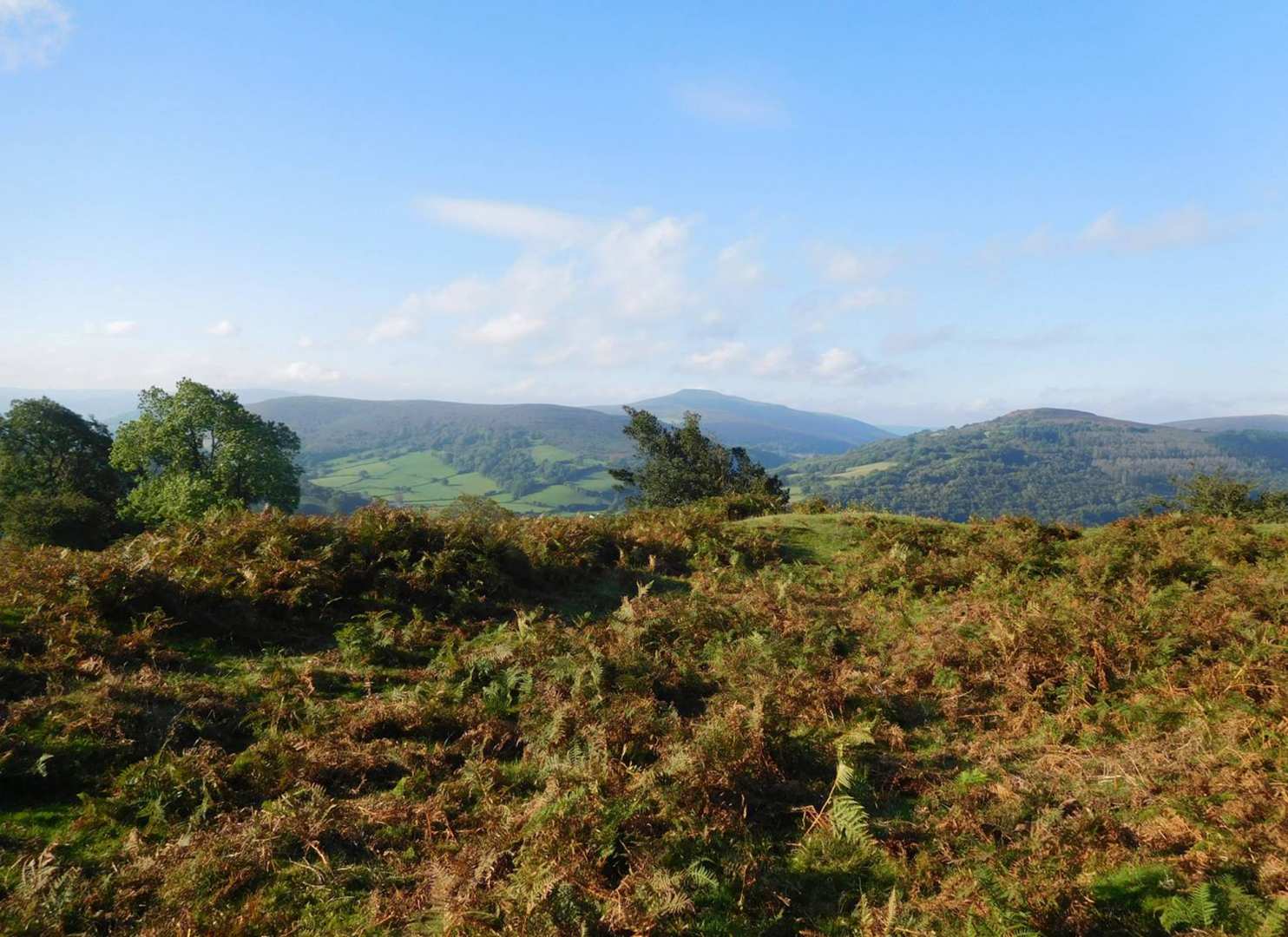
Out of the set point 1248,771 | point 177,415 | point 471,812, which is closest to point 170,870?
point 471,812

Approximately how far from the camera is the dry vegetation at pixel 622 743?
4.86 meters

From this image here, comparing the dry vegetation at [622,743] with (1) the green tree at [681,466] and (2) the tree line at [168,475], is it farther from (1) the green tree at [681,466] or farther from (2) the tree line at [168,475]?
(1) the green tree at [681,466]

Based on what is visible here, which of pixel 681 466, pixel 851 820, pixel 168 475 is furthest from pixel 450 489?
pixel 851 820

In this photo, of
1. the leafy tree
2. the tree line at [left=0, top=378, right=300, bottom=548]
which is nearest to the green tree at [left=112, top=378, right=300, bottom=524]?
the tree line at [left=0, top=378, right=300, bottom=548]

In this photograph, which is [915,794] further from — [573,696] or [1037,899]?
[573,696]

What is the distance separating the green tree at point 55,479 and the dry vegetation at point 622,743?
33102mm

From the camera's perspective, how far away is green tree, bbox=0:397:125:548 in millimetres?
34531

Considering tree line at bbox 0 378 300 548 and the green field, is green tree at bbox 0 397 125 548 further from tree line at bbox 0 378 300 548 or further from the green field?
the green field

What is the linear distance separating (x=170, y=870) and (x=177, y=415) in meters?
36.3

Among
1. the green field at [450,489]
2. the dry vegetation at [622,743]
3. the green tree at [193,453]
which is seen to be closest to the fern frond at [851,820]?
the dry vegetation at [622,743]

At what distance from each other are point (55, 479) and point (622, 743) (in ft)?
169

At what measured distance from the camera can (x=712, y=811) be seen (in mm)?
6074

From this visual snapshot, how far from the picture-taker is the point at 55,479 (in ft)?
137

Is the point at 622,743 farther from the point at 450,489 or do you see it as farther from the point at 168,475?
the point at 450,489
